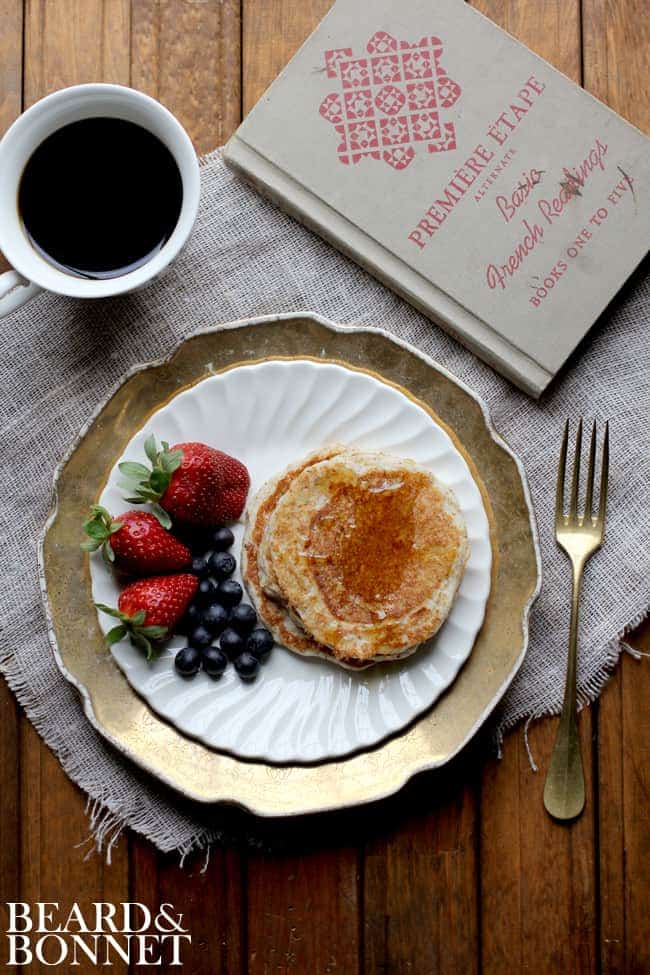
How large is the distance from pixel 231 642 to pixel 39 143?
0.93m

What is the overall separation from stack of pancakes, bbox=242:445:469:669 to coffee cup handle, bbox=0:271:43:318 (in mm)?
557

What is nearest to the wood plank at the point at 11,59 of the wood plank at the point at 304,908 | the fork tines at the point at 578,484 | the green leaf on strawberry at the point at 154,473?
the green leaf on strawberry at the point at 154,473

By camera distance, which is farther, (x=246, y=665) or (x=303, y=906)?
(x=303, y=906)

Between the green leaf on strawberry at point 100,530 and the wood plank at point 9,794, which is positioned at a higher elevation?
the green leaf on strawberry at point 100,530

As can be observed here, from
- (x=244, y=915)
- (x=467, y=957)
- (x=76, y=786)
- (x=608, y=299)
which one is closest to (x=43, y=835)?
(x=76, y=786)

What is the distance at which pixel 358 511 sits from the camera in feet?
5.34

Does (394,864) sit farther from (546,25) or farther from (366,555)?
(546,25)

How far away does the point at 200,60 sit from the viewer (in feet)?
5.96

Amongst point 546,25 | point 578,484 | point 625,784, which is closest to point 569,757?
point 625,784

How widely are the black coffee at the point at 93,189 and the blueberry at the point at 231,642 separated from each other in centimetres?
68

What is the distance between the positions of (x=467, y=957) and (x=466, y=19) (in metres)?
1.81

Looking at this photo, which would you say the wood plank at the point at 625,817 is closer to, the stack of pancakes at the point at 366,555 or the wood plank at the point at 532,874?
the wood plank at the point at 532,874

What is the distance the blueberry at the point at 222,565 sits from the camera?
1.65 metres

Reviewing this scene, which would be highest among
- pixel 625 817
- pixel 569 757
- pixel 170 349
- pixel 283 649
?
pixel 170 349
